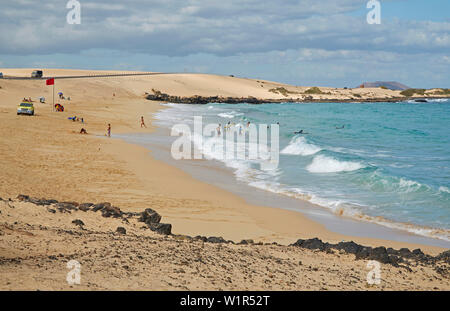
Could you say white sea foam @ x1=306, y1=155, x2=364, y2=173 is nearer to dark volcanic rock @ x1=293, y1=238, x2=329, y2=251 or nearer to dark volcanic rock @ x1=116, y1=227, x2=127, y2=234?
dark volcanic rock @ x1=293, y1=238, x2=329, y2=251

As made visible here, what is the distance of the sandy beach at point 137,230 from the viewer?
25.9ft

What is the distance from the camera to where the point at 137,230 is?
11.5m

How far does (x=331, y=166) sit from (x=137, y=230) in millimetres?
15577

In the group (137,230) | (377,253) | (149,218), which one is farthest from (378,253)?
(149,218)

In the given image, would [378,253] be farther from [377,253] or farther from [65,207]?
[65,207]

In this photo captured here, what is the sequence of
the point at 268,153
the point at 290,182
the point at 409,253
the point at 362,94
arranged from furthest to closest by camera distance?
the point at 362,94, the point at 268,153, the point at 290,182, the point at 409,253

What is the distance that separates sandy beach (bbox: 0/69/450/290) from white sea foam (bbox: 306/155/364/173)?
688 centimetres

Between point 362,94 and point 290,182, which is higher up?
point 362,94

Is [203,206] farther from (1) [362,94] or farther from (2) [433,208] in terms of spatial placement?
(1) [362,94]

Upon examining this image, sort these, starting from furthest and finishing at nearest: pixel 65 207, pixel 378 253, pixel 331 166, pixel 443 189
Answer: pixel 331 166, pixel 443 189, pixel 65 207, pixel 378 253

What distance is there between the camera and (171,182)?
20188 mm

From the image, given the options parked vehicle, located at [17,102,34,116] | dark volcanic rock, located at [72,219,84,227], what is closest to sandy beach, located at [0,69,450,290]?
dark volcanic rock, located at [72,219,84,227]
